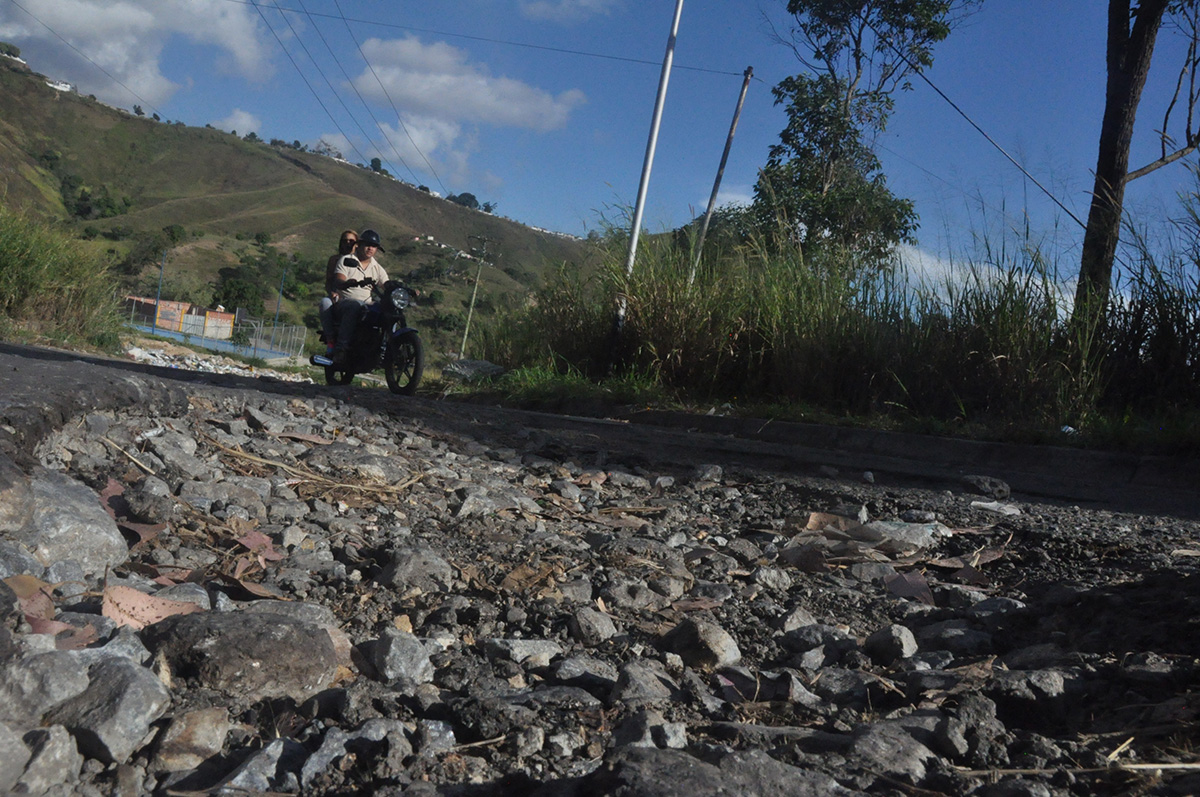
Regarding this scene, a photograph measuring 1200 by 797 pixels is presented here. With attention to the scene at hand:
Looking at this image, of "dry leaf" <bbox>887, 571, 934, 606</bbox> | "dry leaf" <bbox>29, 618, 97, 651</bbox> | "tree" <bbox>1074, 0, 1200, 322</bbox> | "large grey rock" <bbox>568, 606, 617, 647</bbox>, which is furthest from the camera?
"tree" <bbox>1074, 0, 1200, 322</bbox>

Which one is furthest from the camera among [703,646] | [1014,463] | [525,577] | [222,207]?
[222,207]

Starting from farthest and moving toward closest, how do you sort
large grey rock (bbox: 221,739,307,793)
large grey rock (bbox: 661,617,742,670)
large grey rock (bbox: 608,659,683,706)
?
large grey rock (bbox: 661,617,742,670)
large grey rock (bbox: 608,659,683,706)
large grey rock (bbox: 221,739,307,793)

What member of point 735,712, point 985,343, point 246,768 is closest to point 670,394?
point 985,343

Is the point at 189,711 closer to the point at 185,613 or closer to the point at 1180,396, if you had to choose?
the point at 185,613

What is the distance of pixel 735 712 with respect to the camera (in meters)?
1.71

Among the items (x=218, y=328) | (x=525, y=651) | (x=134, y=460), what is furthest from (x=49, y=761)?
(x=218, y=328)

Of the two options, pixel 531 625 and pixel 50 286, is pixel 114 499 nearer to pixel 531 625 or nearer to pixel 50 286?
pixel 531 625

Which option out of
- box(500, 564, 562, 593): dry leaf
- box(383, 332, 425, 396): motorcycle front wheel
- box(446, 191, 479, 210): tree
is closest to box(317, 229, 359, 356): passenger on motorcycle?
box(383, 332, 425, 396): motorcycle front wheel

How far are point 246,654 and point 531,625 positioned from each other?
2.43 feet

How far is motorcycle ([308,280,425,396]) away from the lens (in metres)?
8.34

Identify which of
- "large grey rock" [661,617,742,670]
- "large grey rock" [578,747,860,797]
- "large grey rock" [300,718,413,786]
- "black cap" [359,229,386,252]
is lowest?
"large grey rock" [300,718,413,786]

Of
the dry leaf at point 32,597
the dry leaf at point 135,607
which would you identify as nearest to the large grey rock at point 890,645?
the dry leaf at point 135,607

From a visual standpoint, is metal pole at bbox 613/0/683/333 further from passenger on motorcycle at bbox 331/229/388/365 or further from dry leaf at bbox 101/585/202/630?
dry leaf at bbox 101/585/202/630

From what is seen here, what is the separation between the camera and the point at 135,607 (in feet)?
6.01
